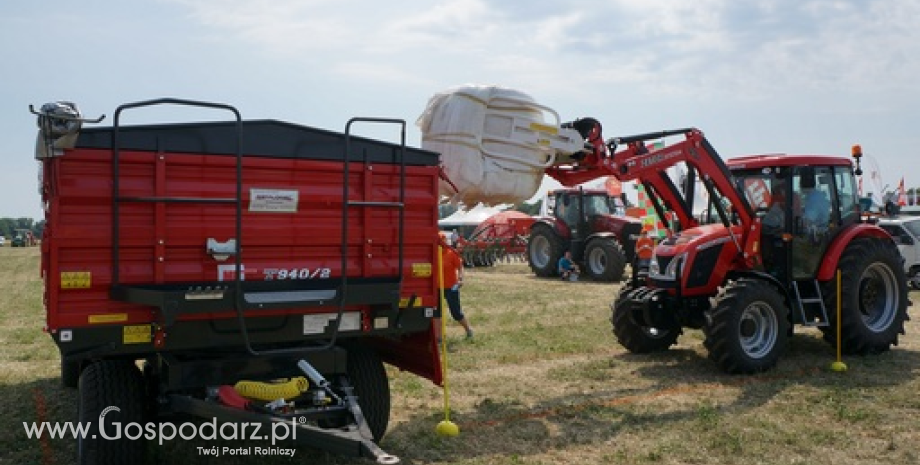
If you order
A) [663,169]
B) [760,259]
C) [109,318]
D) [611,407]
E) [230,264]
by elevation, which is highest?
[663,169]

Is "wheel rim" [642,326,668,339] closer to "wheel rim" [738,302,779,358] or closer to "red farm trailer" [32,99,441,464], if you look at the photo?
"wheel rim" [738,302,779,358]

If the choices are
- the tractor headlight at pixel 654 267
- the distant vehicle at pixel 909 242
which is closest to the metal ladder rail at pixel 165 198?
the tractor headlight at pixel 654 267

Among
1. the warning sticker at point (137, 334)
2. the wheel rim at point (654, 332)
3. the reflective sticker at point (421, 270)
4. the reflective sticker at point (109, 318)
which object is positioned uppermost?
the reflective sticker at point (421, 270)

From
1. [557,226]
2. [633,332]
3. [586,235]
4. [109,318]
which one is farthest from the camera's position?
[557,226]

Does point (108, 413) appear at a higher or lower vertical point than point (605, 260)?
lower

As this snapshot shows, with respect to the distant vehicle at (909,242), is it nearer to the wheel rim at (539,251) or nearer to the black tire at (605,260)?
the black tire at (605,260)

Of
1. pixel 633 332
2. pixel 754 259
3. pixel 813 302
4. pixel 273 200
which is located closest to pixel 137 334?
pixel 273 200

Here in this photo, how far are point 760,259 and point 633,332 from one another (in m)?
1.58

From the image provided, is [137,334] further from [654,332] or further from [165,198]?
[654,332]

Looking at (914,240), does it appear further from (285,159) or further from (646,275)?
(285,159)

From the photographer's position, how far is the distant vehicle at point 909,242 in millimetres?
15062

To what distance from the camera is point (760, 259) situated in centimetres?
850

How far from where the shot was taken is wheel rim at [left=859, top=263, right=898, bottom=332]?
880cm

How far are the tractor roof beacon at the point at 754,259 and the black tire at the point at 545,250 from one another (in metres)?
10.7
